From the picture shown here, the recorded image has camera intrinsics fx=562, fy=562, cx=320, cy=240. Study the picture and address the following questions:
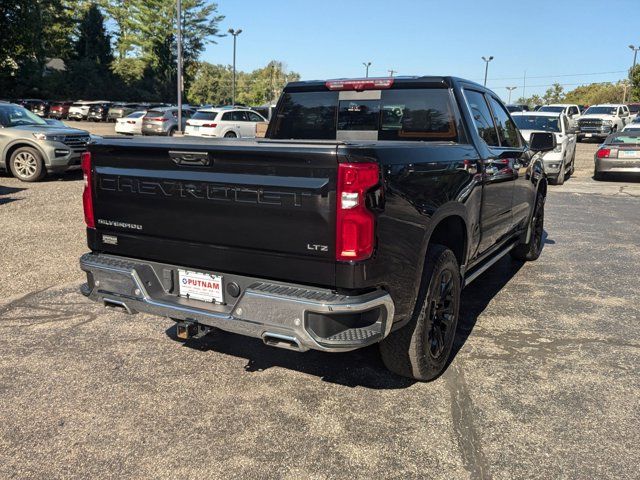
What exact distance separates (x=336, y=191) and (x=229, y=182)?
2.12 ft

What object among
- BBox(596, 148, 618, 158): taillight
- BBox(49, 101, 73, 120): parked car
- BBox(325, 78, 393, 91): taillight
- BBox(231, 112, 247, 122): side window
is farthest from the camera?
BBox(49, 101, 73, 120): parked car

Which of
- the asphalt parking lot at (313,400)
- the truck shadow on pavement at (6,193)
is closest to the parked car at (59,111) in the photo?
the truck shadow on pavement at (6,193)

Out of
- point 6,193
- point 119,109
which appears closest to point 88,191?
point 6,193

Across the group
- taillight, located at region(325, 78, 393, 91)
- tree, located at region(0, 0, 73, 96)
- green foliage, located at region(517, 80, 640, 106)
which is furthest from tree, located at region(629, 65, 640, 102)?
taillight, located at region(325, 78, 393, 91)

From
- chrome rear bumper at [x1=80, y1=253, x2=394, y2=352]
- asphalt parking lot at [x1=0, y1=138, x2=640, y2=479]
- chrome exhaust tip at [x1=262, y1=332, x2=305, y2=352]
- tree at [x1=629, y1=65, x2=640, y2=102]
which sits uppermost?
tree at [x1=629, y1=65, x2=640, y2=102]

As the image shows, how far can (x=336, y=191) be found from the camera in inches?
108

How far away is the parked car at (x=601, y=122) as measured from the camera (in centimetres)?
2744

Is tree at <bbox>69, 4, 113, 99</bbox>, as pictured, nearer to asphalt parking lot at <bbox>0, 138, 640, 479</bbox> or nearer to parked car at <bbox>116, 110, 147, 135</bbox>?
parked car at <bbox>116, 110, 147, 135</bbox>

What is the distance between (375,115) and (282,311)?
2311 millimetres

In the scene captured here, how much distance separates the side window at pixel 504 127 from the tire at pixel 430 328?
1.95 meters

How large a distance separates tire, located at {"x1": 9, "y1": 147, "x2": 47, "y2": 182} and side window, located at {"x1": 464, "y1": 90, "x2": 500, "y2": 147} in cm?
1044

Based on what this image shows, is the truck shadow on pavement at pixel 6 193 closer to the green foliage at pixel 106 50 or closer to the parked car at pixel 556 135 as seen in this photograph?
the parked car at pixel 556 135

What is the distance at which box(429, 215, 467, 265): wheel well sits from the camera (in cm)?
383

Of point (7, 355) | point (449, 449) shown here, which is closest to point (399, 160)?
point (449, 449)
